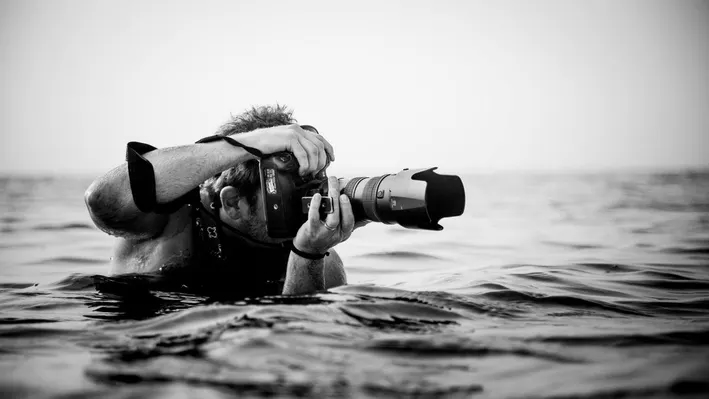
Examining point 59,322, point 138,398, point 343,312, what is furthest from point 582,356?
point 59,322

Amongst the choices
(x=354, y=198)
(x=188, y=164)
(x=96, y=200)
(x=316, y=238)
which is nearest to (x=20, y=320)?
(x=96, y=200)

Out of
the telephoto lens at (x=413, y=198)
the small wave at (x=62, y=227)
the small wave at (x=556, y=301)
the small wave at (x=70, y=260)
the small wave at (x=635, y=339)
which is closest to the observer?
the small wave at (x=635, y=339)

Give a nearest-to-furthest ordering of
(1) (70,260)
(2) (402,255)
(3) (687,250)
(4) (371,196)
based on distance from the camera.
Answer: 1. (4) (371,196)
2. (1) (70,260)
3. (3) (687,250)
4. (2) (402,255)

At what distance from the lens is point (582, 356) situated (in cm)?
213

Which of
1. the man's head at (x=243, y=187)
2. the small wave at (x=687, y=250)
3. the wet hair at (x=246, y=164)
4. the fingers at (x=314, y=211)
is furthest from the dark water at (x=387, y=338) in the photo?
the small wave at (x=687, y=250)

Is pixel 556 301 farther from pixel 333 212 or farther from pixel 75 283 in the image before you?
pixel 75 283

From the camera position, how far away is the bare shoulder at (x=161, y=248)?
11.5 ft

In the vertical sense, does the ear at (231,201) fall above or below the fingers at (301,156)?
below

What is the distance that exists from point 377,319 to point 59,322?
4.63 ft

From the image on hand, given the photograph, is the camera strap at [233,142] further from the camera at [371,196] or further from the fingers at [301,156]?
the fingers at [301,156]

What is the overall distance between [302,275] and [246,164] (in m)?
0.68

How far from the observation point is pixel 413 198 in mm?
2621

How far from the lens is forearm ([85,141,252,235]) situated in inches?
118

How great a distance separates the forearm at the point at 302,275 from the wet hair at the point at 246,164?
0.49 metres
